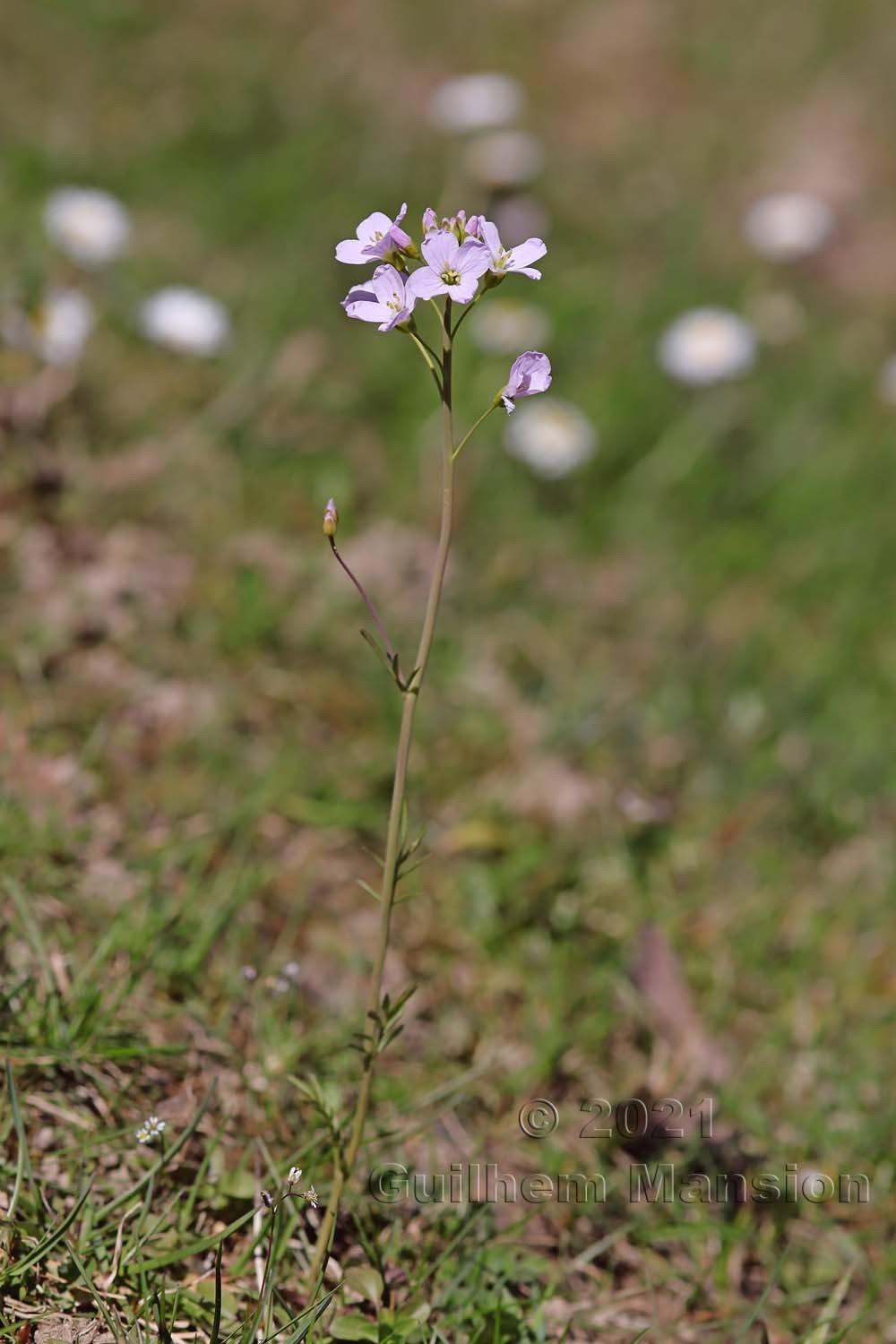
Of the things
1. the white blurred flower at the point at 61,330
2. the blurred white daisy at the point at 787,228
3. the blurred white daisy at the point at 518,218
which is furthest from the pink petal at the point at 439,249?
the blurred white daisy at the point at 787,228

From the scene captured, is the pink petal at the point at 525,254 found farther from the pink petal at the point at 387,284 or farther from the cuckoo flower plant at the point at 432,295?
the pink petal at the point at 387,284

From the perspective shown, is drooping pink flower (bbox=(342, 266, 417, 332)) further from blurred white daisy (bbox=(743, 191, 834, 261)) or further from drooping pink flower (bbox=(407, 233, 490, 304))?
blurred white daisy (bbox=(743, 191, 834, 261))

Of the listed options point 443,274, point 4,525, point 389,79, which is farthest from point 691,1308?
point 389,79

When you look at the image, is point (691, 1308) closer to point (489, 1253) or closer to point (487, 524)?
point (489, 1253)

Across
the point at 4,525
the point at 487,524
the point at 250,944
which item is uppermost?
the point at 487,524

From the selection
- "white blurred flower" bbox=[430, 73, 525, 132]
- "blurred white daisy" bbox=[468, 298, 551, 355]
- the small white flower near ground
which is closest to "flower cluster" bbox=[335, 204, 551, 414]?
the small white flower near ground

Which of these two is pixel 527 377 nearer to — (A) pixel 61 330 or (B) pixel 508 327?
(A) pixel 61 330
